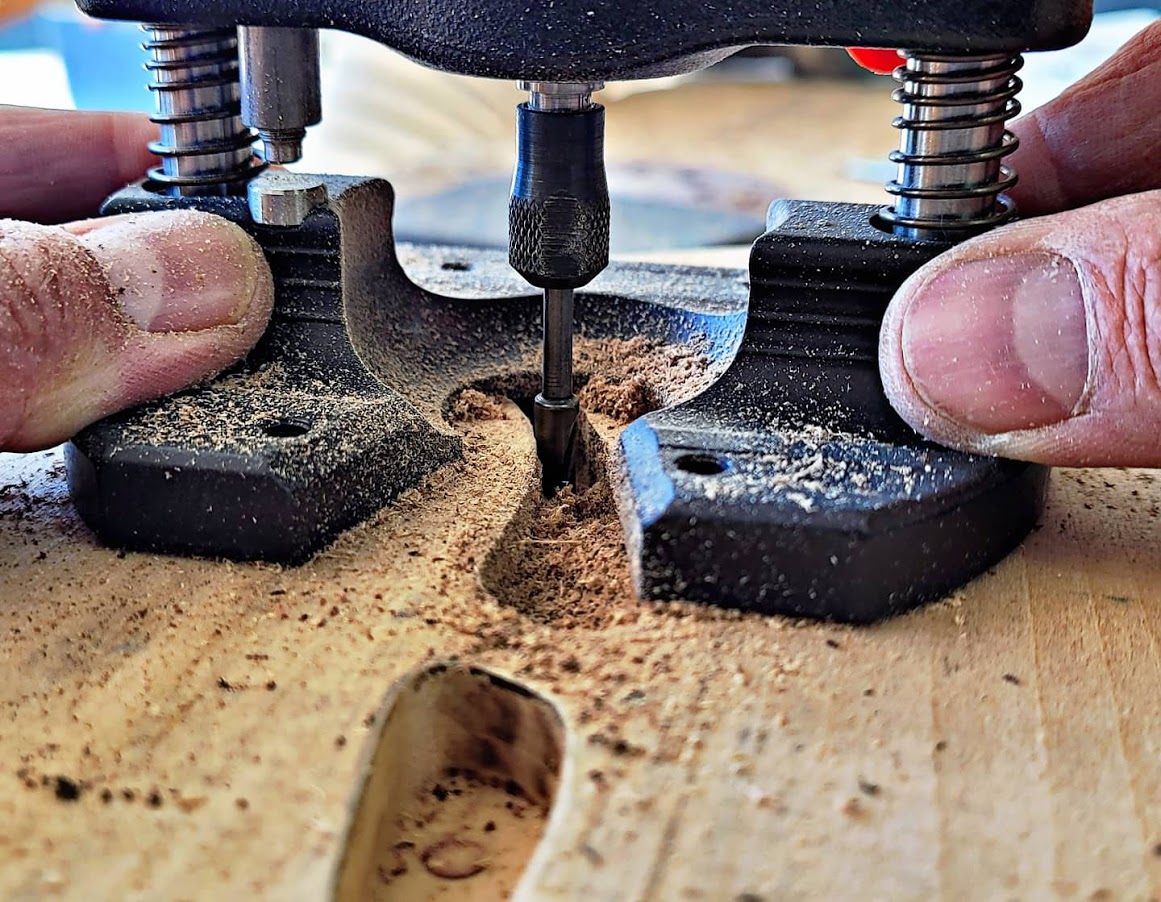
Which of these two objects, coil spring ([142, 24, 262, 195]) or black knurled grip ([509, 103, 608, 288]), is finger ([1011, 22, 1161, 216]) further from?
coil spring ([142, 24, 262, 195])

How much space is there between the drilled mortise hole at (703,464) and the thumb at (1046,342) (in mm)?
113

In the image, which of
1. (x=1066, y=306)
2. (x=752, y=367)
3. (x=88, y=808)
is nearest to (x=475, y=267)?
(x=752, y=367)

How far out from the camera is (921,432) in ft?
2.21

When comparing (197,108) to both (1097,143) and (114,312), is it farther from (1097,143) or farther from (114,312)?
(1097,143)

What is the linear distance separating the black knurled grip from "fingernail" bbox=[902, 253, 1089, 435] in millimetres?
206

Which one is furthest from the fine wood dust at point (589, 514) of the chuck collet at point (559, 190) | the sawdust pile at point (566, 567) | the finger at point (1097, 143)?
the finger at point (1097, 143)

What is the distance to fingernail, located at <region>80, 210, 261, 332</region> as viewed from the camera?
728mm

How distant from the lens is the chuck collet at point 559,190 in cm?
72

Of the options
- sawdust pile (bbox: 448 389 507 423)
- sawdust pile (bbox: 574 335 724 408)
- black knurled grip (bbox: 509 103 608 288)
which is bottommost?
sawdust pile (bbox: 448 389 507 423)

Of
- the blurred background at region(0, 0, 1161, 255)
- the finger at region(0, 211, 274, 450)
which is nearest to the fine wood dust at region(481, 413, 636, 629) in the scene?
the finger at region(0, 211, 274, 450)

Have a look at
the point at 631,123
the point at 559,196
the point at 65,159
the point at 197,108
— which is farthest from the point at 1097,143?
the point at 631,123

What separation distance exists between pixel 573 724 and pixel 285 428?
0.27 meters

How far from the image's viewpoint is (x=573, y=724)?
539 mm

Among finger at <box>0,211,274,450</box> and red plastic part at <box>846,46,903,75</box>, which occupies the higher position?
red plastic part at <box>846,46,903,75</box>
